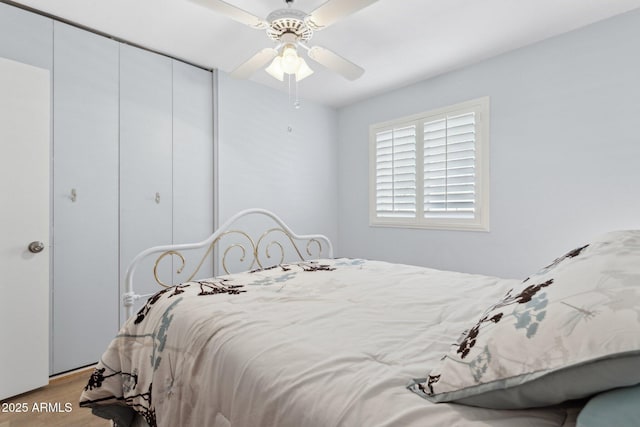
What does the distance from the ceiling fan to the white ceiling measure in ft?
1.03

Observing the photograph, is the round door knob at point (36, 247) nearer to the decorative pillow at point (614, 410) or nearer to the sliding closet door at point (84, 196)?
the sliding closet door at point (84, 196)

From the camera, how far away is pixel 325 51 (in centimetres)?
187

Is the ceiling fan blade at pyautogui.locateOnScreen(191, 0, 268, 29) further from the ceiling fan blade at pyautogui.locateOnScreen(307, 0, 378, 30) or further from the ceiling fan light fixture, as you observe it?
the ceiling fan blade at pyautogui.locateOnScreen(307, 0, 378, 30)

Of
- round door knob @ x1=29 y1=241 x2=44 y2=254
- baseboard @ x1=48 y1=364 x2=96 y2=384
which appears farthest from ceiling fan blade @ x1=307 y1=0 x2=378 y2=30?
baseboard @ x1=48 y1=364 x2=96 y2=384

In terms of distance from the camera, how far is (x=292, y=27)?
173 centimetres

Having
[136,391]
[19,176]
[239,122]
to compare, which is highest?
[239,122]

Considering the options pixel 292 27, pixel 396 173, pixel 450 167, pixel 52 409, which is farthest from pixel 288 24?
pixel 52 409

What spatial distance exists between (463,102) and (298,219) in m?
1.96

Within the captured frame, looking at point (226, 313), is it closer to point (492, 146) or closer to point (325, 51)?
point (325, 51)

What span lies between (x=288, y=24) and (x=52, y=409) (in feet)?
8.22

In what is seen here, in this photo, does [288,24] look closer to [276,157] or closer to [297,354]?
[297,354]

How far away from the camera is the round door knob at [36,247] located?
198 centimetres

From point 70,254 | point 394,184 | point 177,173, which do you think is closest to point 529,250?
point 394,184

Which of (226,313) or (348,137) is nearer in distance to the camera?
(226,313)
